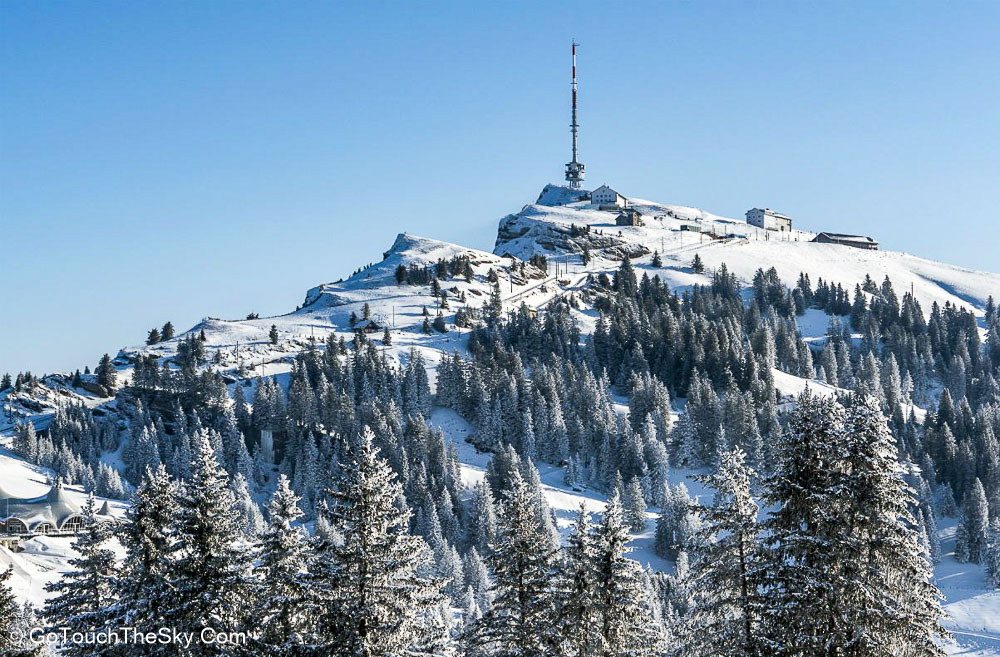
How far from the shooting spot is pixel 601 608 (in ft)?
102

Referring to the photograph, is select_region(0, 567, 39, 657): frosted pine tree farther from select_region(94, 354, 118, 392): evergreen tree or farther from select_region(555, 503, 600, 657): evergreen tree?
select_region(94, 354, 118, 392): evergreen tree

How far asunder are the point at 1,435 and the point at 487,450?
81207mm

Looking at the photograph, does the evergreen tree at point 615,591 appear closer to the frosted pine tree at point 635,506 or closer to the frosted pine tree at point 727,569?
the frosted pine tree at point 727,569

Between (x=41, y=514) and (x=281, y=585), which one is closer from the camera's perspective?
(x=281, y=585)

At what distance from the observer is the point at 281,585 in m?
29.9

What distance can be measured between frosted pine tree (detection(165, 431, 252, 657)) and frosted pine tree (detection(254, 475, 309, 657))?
0.70m

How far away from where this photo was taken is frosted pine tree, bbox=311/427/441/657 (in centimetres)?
2795

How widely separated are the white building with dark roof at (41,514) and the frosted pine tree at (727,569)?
307 feet

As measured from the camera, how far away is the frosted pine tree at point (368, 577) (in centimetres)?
2795

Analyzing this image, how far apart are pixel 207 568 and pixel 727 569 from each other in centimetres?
1681

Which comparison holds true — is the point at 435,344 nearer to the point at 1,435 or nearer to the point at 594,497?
the point at 594,497

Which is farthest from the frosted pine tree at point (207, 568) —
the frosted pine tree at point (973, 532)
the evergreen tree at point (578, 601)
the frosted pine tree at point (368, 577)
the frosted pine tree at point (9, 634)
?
the frosted pine tree at point (973, 532)

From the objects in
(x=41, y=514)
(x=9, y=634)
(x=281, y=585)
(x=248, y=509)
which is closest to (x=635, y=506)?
(x=248, y=509)

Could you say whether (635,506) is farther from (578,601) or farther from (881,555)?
(881,555)
